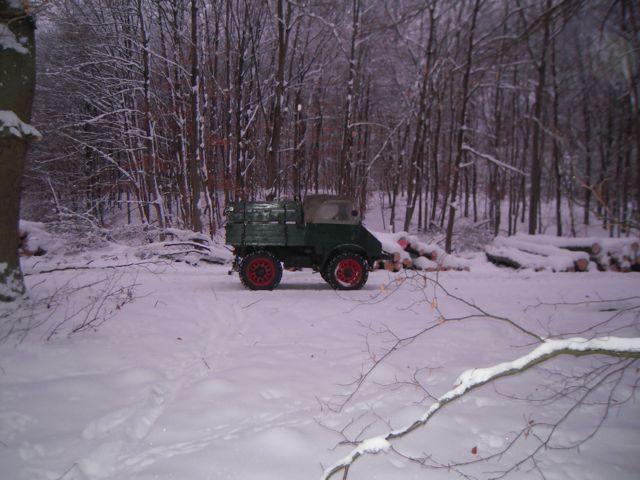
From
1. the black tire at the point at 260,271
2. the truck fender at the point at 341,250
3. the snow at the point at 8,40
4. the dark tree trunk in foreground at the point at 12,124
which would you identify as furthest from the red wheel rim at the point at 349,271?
the snow at the point at 8,40

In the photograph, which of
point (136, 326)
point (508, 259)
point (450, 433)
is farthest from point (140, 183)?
point (450, 433)

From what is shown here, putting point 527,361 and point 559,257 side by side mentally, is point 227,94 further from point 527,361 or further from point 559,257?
point 527,361

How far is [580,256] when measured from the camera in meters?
9.71

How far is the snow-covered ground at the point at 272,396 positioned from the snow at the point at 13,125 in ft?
7.21

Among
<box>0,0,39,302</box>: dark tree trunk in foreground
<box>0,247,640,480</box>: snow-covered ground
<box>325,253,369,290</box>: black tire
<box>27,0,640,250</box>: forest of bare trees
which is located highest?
<box>27,0,640,250</box>: forest of bare trees

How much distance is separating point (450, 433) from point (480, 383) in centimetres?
120

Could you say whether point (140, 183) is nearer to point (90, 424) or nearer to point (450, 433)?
point (90, 424)

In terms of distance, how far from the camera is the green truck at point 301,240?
711 centimetres

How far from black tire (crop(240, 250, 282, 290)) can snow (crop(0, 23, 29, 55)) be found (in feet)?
14.5

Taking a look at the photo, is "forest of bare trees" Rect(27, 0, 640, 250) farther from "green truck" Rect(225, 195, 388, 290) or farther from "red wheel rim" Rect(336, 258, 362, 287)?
"red wheel rim" Rect(336, 258, 362, 287)

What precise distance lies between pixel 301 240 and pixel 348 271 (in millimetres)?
1127

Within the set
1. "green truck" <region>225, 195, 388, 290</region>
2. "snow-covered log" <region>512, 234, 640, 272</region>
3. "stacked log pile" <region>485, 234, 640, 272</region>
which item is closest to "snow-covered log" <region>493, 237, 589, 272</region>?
"stacked log pile" <region>485, 234, 640, 272</region>

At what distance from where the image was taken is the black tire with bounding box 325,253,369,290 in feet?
23.8

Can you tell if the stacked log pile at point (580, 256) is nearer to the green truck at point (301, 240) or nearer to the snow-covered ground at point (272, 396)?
the snow-covered ground at point (272, 396)
